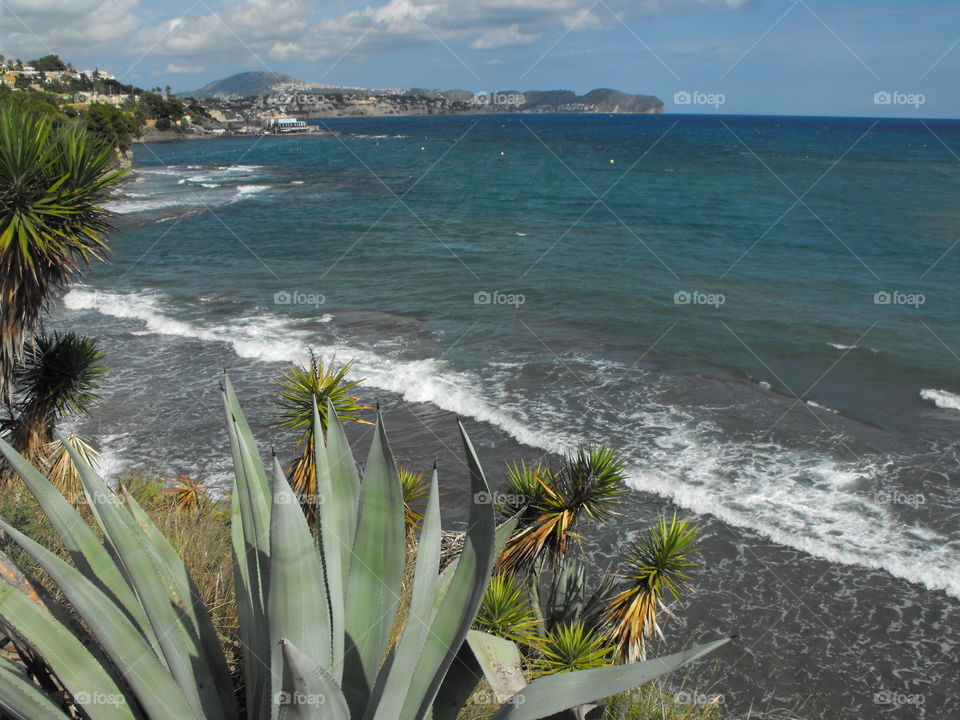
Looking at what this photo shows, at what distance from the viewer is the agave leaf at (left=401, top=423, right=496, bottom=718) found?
9.53 feet

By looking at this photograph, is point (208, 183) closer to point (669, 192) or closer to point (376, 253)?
point (376, 253)

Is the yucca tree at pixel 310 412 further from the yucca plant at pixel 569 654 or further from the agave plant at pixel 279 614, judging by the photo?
the agave plant at pixel 279 614

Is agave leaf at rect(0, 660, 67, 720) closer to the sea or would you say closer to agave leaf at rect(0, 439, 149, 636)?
agave leaf at rect(0, 439, 149, 636)

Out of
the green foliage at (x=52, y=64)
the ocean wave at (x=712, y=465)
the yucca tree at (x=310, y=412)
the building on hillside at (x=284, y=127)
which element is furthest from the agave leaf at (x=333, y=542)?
the green foliage at (x=52, y=64)

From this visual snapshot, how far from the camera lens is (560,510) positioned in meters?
7.29

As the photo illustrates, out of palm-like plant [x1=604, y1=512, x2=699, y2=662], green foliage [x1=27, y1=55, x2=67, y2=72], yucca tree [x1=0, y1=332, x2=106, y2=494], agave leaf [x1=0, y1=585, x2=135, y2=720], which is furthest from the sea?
green foliage [x1=27, y1=55, x2=67, y2=72]

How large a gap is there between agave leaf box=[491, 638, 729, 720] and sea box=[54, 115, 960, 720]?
474cm

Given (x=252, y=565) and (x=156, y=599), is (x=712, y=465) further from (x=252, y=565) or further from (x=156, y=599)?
(x=156, y=599)

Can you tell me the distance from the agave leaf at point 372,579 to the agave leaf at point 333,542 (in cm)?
10

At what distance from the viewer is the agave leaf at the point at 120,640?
9.96 ft

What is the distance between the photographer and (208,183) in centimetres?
5831

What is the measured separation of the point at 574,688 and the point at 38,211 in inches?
310

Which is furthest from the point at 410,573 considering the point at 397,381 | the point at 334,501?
the point at 397,381

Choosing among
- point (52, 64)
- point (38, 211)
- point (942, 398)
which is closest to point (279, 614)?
point (38, 211)
